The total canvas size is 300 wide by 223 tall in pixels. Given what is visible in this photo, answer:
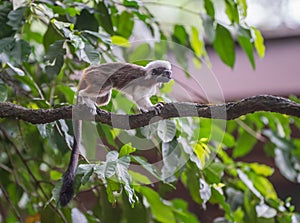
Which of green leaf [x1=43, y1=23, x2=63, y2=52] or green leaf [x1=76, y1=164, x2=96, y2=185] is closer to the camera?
green leaf [x1=76, y1=164, x2=96, y2=185]

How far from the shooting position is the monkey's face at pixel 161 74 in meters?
0.72

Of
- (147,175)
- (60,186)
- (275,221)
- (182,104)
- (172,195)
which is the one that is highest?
(182,104)

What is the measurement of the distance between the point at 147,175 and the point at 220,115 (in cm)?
43

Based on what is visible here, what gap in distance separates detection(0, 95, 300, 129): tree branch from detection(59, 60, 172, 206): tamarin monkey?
2 cm

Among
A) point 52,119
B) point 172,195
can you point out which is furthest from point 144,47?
point 172,195

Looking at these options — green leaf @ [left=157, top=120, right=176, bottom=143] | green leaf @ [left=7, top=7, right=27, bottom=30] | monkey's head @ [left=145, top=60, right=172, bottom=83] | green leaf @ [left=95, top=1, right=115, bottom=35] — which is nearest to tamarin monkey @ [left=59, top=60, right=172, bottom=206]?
monkey's head @ [left=145, top=60, right=172, bottom=83]

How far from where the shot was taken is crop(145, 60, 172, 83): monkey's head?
0.72m

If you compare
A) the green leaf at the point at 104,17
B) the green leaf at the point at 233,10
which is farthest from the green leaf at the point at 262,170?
the green leaf at the point at 104,17

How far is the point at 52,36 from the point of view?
3.54 feet

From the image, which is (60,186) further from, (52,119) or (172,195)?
(172,195)

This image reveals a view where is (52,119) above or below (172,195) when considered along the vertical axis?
above

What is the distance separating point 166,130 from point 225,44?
0.46 m

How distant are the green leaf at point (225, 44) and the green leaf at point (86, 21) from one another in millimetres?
321

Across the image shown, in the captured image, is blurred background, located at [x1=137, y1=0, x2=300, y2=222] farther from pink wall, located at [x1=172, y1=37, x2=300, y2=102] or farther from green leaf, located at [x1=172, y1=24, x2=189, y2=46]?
green leaf, located at [x1=172, y1=24, x2=189, y2=46]
